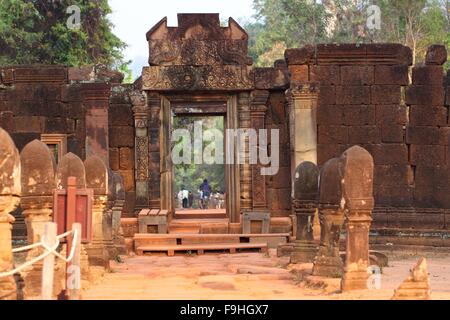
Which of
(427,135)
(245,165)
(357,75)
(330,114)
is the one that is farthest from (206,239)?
(427,135)

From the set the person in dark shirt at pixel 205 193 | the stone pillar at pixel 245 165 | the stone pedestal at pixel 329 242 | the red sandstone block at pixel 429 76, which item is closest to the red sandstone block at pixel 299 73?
the stone pillar at pixel 245 165

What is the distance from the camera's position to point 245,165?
18094mm

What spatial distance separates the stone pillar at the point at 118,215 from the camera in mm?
15420

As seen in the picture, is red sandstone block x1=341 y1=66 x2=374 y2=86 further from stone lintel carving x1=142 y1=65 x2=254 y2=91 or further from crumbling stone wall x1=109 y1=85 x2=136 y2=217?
crumbling stone wall x1=109 y1=85 x2=136 y2=217

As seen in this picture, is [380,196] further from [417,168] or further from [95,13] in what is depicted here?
[95,13]

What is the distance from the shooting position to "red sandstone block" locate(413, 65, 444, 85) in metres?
17.3

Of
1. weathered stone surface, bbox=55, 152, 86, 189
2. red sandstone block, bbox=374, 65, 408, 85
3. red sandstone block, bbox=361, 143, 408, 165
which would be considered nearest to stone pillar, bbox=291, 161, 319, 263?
weathered stone surface, bbox=55, 152, 86, 189

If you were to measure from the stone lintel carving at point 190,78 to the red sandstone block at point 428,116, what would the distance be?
132 inches

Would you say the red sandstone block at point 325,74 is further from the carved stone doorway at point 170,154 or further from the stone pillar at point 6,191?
the stone pillar at point 6,191

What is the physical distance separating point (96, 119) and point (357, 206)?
8883mm

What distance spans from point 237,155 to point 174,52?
7.77ft

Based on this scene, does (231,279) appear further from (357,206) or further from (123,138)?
(123,138)

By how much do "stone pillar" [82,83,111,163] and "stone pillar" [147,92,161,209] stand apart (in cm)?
91
